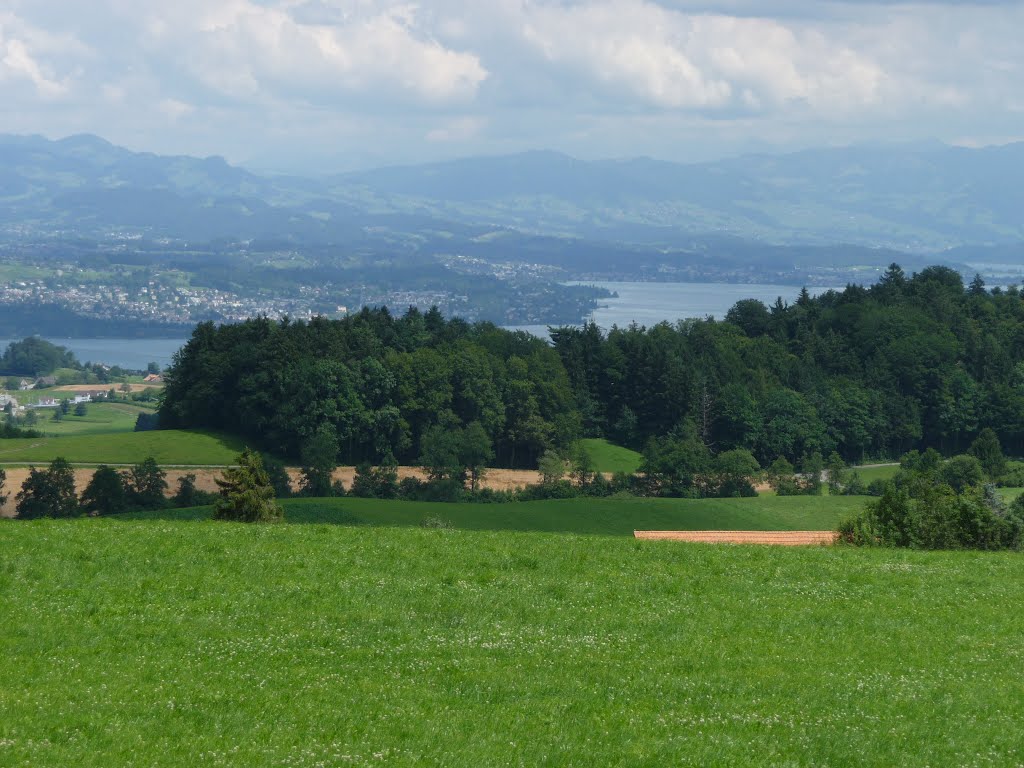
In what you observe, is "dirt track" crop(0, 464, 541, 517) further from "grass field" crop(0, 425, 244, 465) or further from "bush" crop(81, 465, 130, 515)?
"bush" crop(81, 465, 130, 515)

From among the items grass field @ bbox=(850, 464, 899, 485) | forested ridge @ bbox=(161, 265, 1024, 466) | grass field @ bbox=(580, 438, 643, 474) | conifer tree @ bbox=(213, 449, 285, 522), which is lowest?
grass field @ bbox=(850, 464, 899, 485)

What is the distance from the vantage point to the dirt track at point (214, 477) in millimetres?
60781

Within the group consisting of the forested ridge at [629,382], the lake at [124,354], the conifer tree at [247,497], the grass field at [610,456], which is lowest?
the grass field at [610,456]

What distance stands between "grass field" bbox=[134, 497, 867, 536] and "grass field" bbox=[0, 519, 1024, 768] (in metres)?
25.0

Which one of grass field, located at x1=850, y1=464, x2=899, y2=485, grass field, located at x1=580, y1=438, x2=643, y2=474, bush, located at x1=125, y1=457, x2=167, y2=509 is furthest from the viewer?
grass field, located at x1=580, y1=438, x2=643, y2=474

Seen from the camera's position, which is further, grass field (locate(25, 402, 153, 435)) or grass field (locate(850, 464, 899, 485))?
grass field (locate(25, 402, 153, 435))

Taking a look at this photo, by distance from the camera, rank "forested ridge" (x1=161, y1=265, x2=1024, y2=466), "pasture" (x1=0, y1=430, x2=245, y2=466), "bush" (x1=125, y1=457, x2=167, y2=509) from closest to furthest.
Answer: "bush" (x1=125, y1=457, x2=167, y2=509), "pasture" (x1=0, y1=430, x2=245, y2=466), "forested ridge" (x1=161, y1=265, x2=1024, y2=466)

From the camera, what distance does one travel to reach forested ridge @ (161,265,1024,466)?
265ft

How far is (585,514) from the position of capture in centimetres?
5381

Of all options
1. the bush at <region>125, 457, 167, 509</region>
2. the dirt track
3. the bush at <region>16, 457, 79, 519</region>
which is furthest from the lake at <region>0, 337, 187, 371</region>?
the bush at <region>16, 457, 79, 519</region>

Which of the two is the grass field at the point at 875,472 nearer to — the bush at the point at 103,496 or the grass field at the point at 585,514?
the grass field at the point at 585,514

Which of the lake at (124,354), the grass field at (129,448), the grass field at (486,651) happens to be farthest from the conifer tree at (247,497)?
the lake at (124,354)

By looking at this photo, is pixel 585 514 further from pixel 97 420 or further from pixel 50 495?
pixel 97 420

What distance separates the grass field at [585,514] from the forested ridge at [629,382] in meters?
26.3
